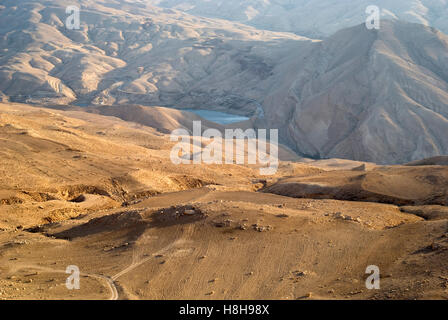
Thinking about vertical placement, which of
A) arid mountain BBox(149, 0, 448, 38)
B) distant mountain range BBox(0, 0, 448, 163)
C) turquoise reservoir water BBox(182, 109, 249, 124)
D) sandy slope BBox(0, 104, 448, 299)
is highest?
arid mountain BBox(149, 0, 448, 38)

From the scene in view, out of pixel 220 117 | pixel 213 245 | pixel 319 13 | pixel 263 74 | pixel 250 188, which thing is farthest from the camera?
pixel 319 13

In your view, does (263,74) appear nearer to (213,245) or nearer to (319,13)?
(213,245)

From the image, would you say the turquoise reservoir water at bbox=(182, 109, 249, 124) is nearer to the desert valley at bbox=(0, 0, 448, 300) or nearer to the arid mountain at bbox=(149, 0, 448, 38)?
the desert valley at bbox=(0, 0, 448, 300)

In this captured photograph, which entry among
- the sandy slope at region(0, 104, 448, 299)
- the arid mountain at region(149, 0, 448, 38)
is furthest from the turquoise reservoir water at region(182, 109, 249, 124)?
the arid mountain at region(149, 0, 448, 38)

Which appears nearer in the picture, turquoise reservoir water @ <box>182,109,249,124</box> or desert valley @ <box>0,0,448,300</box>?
desert valley @ <box>0,0,448,300</box>

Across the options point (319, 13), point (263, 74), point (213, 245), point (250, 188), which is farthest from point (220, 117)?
point (319, 13)

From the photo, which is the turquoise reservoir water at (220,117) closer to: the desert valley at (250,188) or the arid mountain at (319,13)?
the desert valley at (250,188)

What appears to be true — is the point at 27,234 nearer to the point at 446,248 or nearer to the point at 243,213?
the point at 243,213
